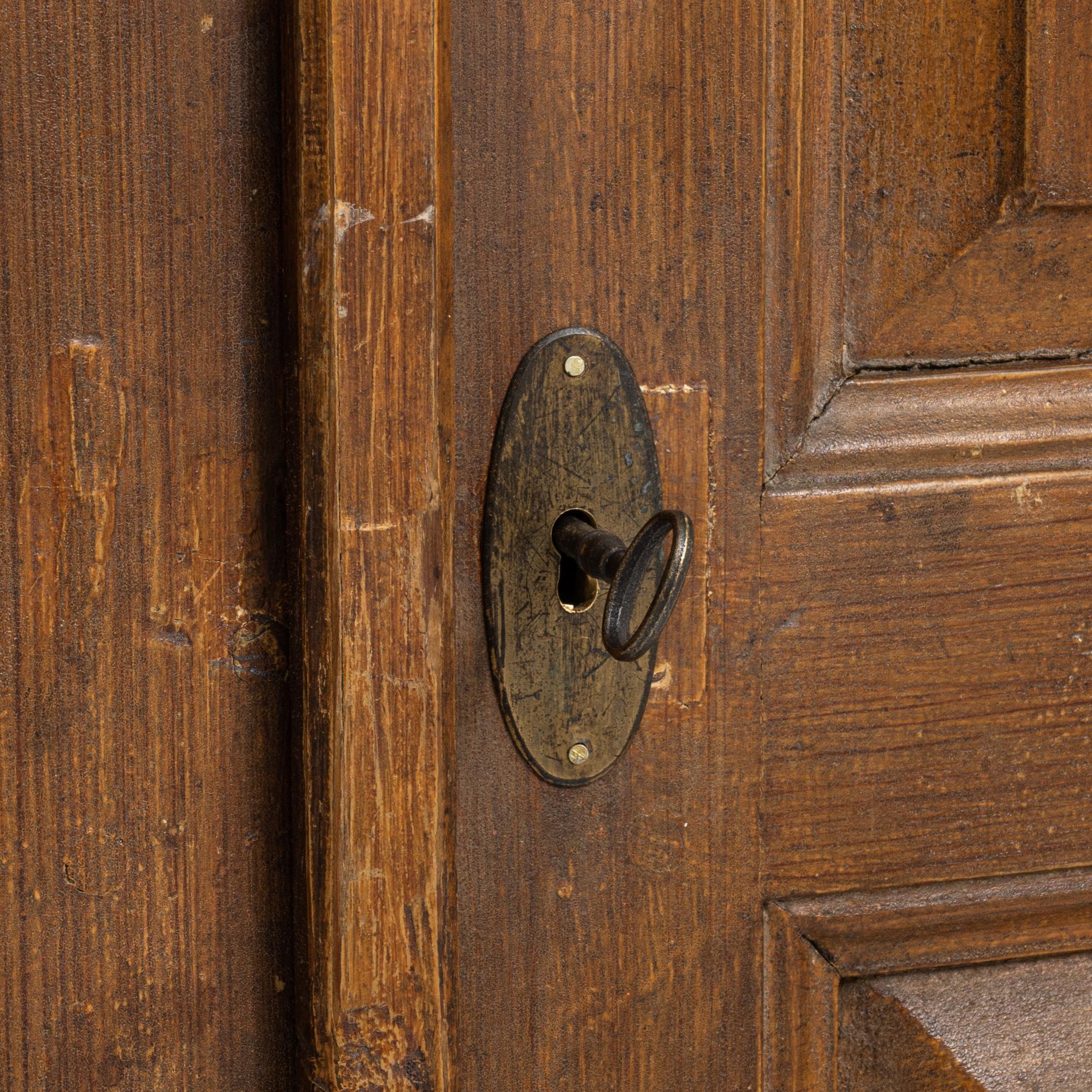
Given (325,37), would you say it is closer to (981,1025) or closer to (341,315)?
(341,315)

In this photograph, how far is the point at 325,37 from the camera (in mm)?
400

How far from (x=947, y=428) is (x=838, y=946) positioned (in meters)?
0.23

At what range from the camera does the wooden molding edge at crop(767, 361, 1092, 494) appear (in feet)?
1.65

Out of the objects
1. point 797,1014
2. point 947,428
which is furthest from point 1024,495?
point 797,1014

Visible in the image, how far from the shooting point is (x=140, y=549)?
17.1 inches

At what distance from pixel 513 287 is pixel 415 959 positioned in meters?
0.26

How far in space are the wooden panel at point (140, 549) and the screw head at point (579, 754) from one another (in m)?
0.11

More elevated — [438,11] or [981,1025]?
[438,11]

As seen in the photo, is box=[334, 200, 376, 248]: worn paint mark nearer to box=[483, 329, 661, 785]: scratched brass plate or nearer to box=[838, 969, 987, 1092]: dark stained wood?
box=[483, 329, 661, 785]: scratched brass plate

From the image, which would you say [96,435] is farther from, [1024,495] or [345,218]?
[1024,495]

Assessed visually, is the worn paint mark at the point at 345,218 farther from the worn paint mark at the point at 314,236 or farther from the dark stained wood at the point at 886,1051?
the dark stained wood at the point at 886,1051

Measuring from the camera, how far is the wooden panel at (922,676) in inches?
19.8

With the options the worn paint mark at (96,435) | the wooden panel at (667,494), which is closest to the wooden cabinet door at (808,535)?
the wooden panel at (667,494)

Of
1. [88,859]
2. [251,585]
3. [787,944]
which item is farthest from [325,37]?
[787,944]
